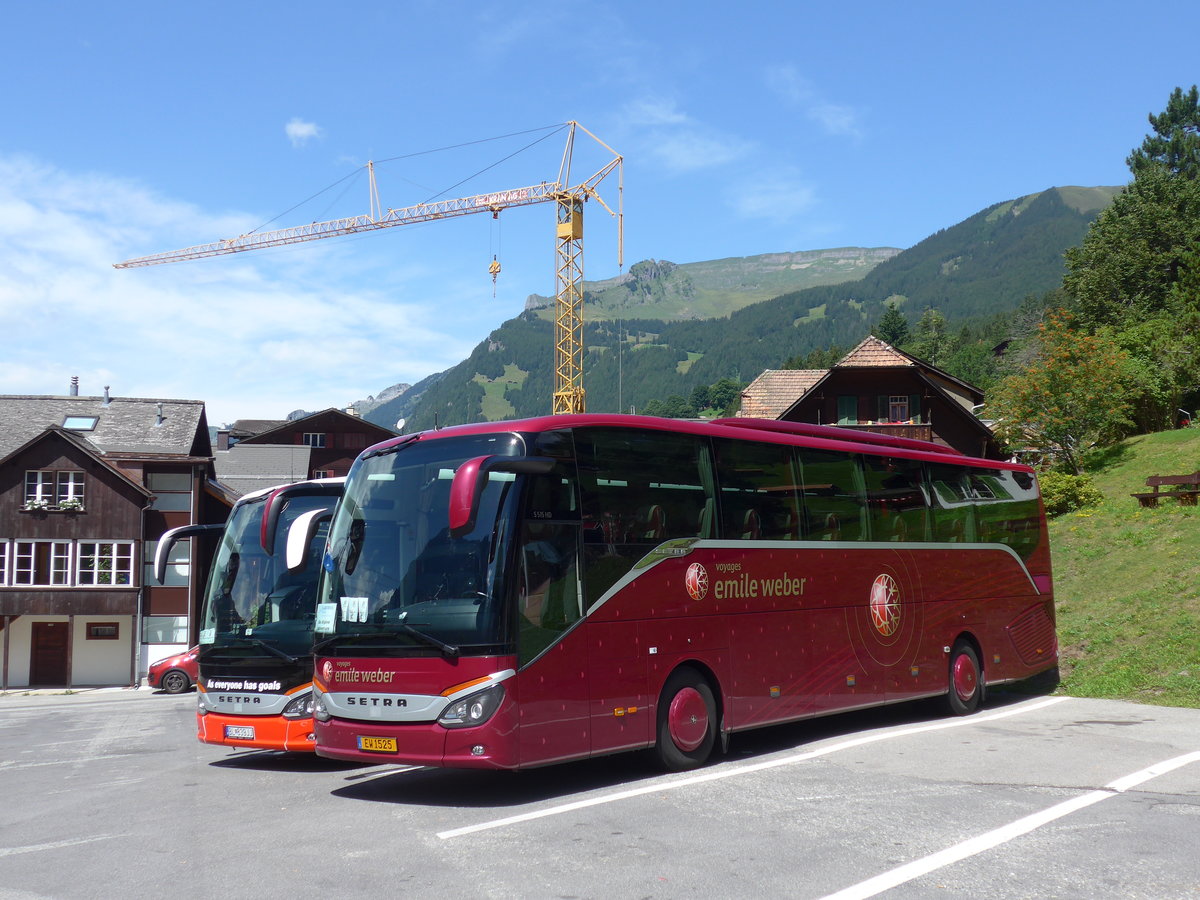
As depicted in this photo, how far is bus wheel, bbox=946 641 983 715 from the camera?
52.6ft

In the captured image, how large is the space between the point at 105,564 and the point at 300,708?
3982 centimetres

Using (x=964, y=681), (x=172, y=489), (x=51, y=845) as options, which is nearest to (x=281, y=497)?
(x=51, y=845)

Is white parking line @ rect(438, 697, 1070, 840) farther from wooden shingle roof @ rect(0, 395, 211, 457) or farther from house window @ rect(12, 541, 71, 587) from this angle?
wooden shingle roof @ rect(0, 395, 211, 457)

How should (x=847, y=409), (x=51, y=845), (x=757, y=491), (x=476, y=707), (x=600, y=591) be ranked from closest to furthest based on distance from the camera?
(x=51, y=845) → (x=476, y=707) → (x=600, y=591) → (x=757, y=491) → (x=847, y=409)

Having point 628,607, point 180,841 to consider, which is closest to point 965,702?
point 628,607

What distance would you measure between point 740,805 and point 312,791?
432 centimetres

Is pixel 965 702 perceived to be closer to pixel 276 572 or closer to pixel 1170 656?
pixel 1170 656

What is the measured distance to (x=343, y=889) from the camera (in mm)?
6664

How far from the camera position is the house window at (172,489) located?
4972cm

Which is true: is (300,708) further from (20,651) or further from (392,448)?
(20,651)

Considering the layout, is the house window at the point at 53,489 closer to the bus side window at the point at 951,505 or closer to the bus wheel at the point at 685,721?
the bus side window at the point at 951,505

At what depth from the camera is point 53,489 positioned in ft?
156

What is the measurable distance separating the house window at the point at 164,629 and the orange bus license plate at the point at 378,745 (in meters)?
41.8

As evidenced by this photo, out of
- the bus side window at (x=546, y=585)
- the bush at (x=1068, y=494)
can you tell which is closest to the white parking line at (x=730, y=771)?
the bus side window at (x=546, y=585)
